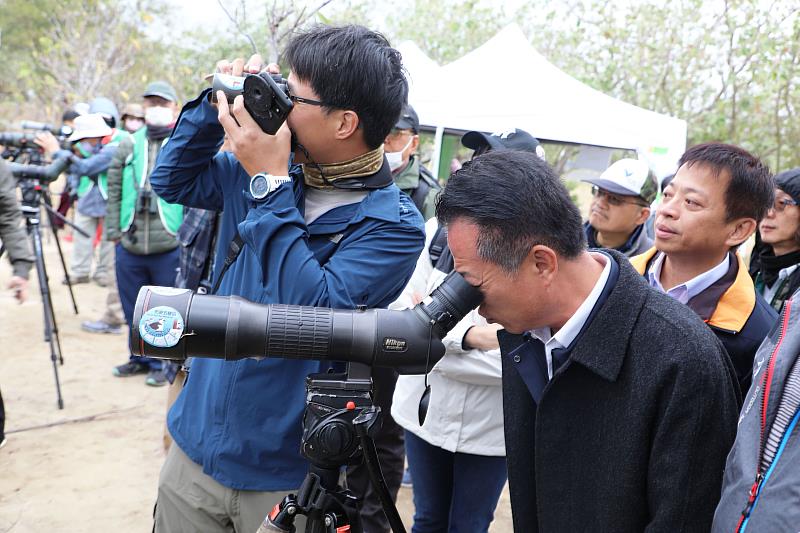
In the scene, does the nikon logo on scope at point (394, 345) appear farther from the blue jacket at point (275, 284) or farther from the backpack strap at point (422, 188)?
the backpack strap at point (422, 188)

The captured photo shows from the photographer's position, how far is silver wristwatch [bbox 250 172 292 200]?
1559 mm

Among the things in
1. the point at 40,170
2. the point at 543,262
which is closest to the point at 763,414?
the point at 543,262

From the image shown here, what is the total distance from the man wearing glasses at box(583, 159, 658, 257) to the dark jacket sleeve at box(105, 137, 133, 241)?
341 centimetres

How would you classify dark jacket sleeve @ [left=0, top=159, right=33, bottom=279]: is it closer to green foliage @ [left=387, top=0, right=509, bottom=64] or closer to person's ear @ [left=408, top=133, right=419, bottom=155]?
person's ear @ [left=408, top=133, right=419, bottom=155]

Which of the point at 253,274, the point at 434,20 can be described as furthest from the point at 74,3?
the point at 253,274

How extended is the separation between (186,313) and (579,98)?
637 centimetres

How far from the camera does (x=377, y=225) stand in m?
1.69

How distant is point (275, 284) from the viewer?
1.57 m

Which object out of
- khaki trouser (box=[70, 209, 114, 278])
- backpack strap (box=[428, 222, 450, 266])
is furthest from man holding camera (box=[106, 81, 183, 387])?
khaki trouser (box=[70, 209, 114, 278])

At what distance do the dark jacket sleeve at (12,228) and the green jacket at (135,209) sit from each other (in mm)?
1078

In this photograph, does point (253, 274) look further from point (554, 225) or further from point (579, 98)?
point (579, 98)

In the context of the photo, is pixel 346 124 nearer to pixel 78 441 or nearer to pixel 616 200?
pixel 616 200

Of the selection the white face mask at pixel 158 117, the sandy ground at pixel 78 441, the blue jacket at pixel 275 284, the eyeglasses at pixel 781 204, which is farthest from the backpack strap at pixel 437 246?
the white face mask at pixel 158 117

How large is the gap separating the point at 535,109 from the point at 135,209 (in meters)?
3.99
